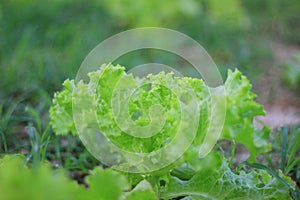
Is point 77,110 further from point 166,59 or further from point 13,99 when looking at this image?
point 166,59

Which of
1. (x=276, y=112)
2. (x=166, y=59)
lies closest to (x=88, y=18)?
(x=166, y=59)

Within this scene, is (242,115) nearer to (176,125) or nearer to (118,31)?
(176,125)

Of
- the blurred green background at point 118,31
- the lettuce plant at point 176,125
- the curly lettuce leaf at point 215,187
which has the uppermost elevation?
the blurred green background at point 118,31

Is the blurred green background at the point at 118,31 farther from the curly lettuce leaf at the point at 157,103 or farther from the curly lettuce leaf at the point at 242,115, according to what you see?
the curly lettuce leaf at the point at 242,115

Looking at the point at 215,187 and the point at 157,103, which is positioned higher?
the point at 157,103

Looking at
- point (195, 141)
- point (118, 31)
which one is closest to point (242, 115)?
point (195, 141)

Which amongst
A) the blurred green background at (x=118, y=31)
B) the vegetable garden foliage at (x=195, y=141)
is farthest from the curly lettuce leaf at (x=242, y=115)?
the blurred green background at (x=118, y=31)

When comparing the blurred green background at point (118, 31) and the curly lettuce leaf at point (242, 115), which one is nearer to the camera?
the curly lettuce leaf at point (242, 115)

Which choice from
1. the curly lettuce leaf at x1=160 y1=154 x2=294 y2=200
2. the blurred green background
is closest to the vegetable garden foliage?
the curly lettuce leaf at x1=160 y1=154 x2=294 y2=200
